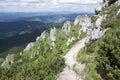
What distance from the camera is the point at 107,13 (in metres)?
93.4

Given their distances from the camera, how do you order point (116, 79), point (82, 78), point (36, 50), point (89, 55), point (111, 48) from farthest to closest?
point (36, 50), point (89, 55), point (82, 78), point (111, 48), point (116, 79)

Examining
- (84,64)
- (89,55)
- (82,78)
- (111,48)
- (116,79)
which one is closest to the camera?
(116,79)

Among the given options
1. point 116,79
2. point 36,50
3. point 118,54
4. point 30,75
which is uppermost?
point 118,54

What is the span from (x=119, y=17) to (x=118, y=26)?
9190 mm

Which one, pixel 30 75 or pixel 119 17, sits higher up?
pixel 119 17

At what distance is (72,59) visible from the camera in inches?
3086

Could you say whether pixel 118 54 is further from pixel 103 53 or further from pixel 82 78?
pixel 82 78

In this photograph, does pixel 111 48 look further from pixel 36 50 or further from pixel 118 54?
pixel 36 50

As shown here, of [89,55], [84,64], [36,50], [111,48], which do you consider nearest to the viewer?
[111,48]

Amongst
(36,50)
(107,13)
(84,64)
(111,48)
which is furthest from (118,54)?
(36,50)

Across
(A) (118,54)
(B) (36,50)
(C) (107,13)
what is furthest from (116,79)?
(B) (36,50)

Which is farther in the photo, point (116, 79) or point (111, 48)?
point (111, 48)

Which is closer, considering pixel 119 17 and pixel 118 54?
pixel 118 54

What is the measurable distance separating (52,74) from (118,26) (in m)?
22.6
